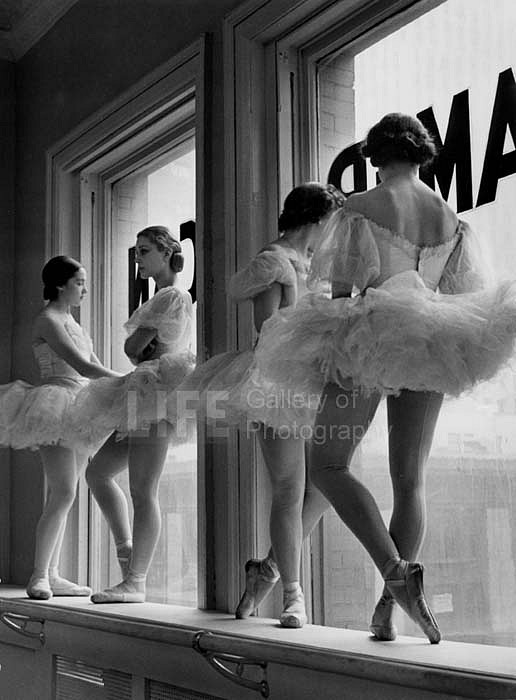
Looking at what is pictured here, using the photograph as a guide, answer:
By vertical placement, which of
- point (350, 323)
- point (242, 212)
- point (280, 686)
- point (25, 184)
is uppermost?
point (25, 184)

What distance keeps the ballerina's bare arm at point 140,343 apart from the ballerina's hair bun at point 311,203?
751mm

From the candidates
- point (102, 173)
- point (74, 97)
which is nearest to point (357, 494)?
point (102, 173)

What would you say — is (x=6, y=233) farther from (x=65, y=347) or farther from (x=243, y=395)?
(x=243, y=395)

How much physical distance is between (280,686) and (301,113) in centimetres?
160

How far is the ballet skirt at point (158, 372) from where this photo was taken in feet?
9.95

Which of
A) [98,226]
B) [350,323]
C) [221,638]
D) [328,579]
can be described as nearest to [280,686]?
[221,638]

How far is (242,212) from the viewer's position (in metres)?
2.91

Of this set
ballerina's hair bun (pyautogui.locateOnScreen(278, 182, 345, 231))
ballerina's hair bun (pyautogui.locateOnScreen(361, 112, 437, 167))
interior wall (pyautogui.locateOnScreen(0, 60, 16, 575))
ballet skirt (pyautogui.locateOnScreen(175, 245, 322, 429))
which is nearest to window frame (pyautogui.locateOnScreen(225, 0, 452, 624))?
ballet skirt (pyautogui.locateOnScreen(175, 245, 322, 429))

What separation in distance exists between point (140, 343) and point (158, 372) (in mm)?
126

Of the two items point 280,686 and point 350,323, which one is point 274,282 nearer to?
point 350,323

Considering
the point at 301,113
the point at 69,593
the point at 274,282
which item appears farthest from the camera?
the point at 69,593

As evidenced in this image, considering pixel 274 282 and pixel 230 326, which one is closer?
pixel 274 282

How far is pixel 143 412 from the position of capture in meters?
3.08

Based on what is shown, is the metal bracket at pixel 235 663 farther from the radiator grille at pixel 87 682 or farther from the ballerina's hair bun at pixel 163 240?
the ballerina's hair bun at pixel 163 240
